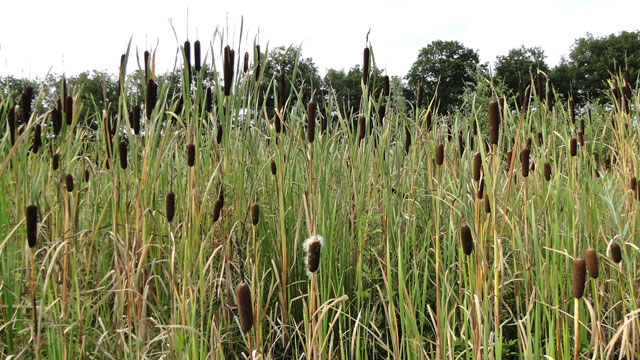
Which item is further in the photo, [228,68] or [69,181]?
[228,68]

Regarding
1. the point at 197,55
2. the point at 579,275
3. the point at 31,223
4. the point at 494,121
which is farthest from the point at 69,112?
the point at 579,275

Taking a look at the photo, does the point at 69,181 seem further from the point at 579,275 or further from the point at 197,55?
the point at 579,275

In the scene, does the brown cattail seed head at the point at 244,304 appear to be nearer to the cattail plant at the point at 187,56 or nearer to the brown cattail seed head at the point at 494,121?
the brown cattail seed head at the point at 494,121

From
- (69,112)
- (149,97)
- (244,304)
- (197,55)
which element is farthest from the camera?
(197,55)

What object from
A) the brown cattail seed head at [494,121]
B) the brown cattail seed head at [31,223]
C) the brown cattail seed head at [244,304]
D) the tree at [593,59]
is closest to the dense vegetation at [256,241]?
the brown cattail seed head at [494,121]

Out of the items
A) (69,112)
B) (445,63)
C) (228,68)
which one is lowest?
(69,112)

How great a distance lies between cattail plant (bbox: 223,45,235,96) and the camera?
1898 millimetres

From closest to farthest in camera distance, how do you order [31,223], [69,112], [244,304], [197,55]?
[244,304] → [31,223] → [69,112] → [197,55]

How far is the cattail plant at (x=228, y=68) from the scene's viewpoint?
1898 millimetres

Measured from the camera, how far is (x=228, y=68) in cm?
190

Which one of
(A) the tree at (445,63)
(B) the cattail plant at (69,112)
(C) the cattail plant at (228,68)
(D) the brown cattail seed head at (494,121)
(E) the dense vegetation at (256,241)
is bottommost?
(E) the dense vegetation at (256,241)

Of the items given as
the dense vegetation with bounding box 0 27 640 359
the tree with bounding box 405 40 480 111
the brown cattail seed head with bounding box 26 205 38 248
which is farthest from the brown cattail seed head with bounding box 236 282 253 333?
the tree with bounding box 405 40 480 111

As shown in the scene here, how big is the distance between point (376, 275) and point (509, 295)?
87 centimetres

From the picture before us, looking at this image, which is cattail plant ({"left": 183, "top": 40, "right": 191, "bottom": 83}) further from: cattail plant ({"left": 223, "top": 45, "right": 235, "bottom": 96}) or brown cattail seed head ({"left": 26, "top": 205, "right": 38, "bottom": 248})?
brown cattail seed head ({"left": 26, "top": 205, "right": 38, "bottom": 248})
